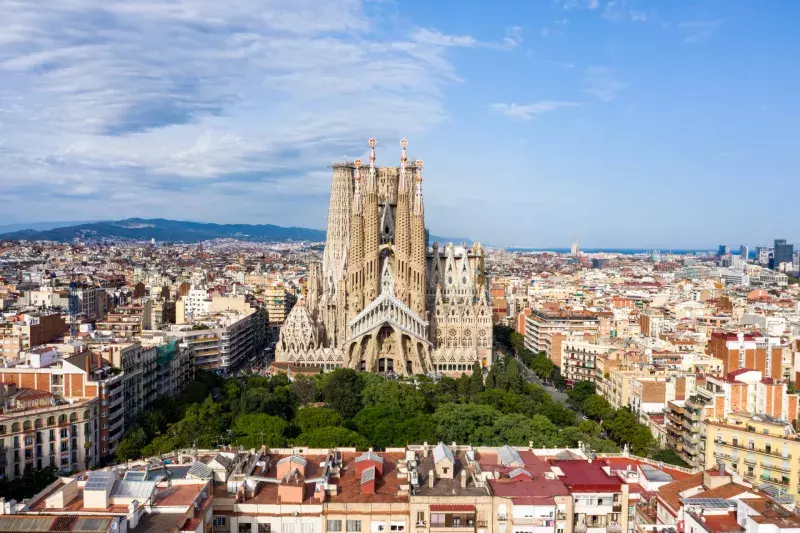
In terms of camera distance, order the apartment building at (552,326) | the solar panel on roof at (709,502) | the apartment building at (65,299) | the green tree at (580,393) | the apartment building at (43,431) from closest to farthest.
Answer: the solar panel on roof at (709,502) < the apartment building at (43,431) < the green tree at (580,393) < the apartment building at (552,326) < the apartment building at (65,299)

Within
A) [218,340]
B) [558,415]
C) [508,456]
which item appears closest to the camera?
[508,456]

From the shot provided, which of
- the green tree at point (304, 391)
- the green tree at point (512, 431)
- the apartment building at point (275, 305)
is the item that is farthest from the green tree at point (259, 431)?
the apartment building at point (275, 305)

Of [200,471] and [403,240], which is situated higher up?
[403,240]

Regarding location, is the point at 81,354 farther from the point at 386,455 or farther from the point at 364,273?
the point at 364,273

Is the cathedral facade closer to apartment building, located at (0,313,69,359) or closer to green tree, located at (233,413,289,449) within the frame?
apartment building, located at (0,313,69,359)

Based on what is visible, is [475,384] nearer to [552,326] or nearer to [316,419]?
[316,419]

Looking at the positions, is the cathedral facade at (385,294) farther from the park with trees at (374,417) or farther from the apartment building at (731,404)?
the apartment building at (731,404)

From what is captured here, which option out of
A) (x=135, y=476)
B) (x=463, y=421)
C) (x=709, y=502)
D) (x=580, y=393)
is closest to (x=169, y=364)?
(x=463, y=421)
